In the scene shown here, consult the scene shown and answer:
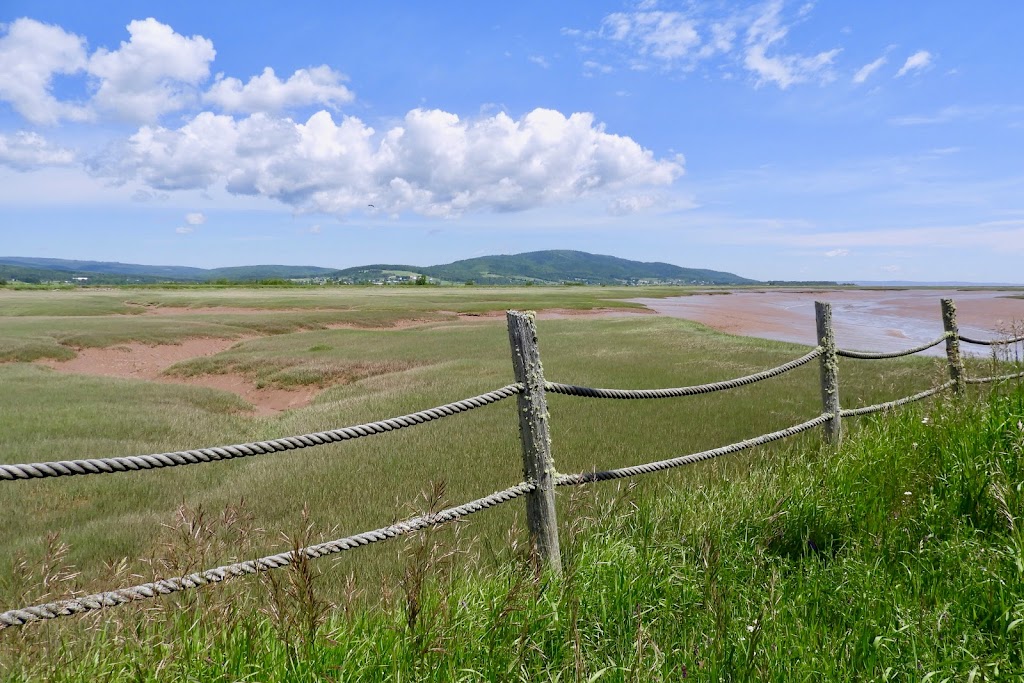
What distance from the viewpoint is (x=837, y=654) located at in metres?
2.62

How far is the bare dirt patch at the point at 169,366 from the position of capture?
16.7 metres

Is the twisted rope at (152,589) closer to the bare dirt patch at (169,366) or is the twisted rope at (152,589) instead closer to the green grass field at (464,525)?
the green grass field at (464,525)

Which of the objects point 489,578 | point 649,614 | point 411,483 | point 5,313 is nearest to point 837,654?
point 649,614

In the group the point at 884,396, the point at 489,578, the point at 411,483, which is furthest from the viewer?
the point at 884,396

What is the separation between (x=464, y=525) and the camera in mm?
4590

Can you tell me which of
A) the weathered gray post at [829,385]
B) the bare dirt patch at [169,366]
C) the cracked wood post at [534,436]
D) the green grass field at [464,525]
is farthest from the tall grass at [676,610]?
the bare dirt patch at [169,366]

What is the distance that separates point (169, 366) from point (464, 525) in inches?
836

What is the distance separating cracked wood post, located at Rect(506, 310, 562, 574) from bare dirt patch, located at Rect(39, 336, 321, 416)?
1256 centimetres

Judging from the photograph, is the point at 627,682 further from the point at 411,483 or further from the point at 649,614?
the point at 411,483

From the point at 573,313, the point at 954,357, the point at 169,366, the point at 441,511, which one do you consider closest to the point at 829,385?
the point at 954,357

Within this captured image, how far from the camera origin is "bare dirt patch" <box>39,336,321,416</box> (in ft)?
54.8

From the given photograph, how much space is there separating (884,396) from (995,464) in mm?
7996

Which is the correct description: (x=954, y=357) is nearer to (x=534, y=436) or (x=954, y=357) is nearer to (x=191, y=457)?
(x=534, y=436)

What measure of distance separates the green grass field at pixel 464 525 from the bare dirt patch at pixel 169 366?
887 millimetres
